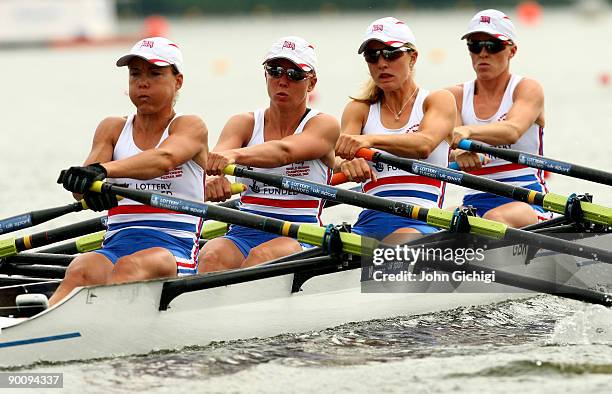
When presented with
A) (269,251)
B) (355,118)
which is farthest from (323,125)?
(269,251)

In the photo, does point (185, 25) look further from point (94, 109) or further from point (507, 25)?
point (507, 25)

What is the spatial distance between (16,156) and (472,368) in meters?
13.0

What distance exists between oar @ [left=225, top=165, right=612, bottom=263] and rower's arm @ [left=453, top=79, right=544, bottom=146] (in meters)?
1.36

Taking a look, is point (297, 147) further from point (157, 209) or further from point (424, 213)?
point (157, 209)

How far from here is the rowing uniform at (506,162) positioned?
10.1m

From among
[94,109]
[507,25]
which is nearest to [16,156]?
[94,109]

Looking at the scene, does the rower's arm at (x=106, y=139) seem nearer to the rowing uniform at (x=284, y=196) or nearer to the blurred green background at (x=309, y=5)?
the rowing uniform at (x=284, y=196)

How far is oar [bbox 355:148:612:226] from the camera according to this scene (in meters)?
8.77

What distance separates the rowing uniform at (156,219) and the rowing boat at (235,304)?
32 centimetres

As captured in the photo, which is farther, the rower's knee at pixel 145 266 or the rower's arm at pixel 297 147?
the rower's arm at pixel 297 147

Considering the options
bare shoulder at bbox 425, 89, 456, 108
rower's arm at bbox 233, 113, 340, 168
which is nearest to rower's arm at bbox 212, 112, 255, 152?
rower's arm at bbox 233, 113, 340, 168

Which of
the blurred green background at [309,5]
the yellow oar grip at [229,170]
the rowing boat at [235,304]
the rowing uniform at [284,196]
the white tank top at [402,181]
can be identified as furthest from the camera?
the blurred green background at [309,5]

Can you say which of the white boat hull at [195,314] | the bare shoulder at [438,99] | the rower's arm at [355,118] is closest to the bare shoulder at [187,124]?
the white boat hull at [195,314]

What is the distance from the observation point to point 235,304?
807 cm
